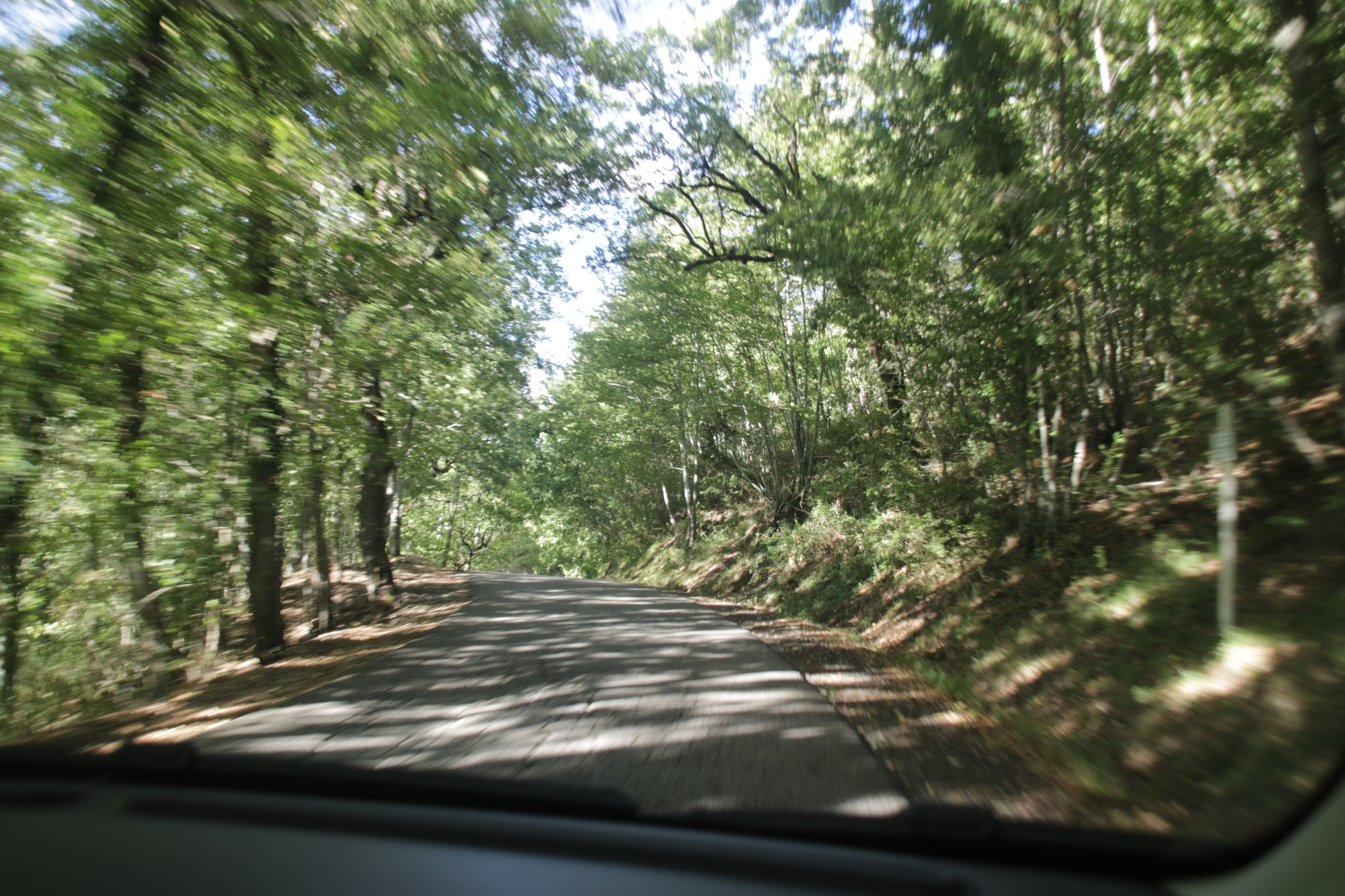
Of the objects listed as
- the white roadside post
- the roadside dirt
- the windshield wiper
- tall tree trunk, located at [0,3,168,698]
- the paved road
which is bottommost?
the roadside dirt

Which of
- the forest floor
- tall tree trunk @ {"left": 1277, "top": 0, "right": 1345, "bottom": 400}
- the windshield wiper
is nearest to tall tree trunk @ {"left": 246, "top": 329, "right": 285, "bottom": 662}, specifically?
the forest floor

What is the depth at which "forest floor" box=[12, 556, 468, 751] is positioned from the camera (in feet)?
17.1

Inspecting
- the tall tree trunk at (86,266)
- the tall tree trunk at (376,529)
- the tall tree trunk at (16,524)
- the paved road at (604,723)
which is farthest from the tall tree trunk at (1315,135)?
the tall tree trunk at (376,529)

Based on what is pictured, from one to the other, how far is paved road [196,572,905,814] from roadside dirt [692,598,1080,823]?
21cm

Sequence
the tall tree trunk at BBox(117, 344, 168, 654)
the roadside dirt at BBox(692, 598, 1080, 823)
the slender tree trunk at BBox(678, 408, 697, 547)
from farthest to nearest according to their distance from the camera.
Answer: the slender tree trunk at BBox(678, 408, 697, 547) → the tall tree trunk at BBox(117, 344, 168, 654) → the roadside dirt at BBox(692, 598, 1080, 823)

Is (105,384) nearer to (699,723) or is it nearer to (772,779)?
(699,723)

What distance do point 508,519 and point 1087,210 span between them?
2595 cm

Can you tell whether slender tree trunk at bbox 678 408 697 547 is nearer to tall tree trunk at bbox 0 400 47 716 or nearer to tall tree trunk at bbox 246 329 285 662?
tall tree trunk at bbox 246 329 285 662

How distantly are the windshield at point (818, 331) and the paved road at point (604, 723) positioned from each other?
0.17 ft

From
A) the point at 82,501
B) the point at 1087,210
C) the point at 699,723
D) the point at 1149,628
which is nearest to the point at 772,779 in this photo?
the point at 699,723

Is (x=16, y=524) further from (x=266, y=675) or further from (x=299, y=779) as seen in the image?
(x=299, y=779)

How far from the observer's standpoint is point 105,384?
5707mm

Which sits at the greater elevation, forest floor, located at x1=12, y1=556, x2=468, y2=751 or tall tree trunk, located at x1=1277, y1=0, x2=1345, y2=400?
tall tree trunk, located at x1=1277, y1=0, x2=1345, y2=400

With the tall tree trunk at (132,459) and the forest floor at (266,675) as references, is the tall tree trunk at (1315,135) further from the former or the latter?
the tall tree trunk at (132,459)
